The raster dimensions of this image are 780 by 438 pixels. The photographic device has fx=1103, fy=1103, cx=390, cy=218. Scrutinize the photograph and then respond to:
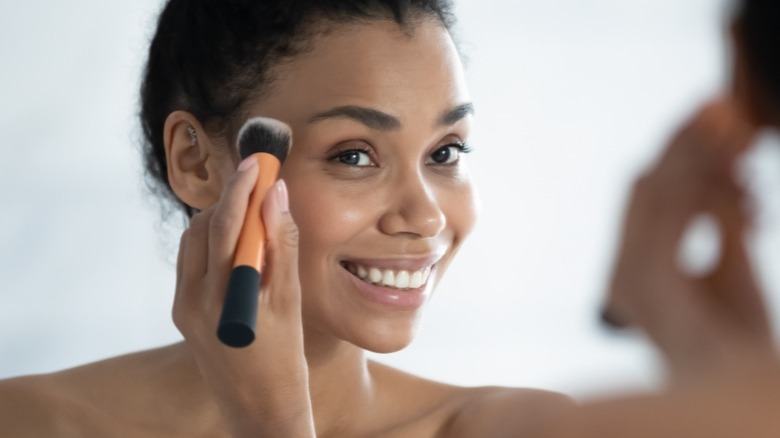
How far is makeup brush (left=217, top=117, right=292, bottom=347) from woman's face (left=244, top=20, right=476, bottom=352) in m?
0.08

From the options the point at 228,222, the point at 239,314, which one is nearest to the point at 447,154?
the point at 228,222

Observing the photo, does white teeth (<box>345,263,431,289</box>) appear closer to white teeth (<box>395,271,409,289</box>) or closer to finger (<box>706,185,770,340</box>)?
white teeth (<box>395,271,409,289</box>)

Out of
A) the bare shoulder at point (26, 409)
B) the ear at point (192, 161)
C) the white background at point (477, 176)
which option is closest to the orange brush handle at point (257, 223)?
the ear at point (192, 161)

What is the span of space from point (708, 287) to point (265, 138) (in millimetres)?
699

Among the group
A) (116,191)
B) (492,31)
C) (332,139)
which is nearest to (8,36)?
(116,191)

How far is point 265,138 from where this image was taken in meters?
1.09

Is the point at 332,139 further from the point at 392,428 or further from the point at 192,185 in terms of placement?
the point at 392,428

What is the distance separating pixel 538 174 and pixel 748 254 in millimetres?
1579

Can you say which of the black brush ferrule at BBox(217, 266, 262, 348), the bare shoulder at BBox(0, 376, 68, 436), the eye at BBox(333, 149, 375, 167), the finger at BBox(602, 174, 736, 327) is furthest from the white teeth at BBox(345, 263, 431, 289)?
the finger at BBox(602, 174, 736, 327)

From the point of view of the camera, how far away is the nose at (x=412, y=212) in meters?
1.17

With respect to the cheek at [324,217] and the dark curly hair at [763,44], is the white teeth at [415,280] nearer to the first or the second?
the cheek at [324,217]

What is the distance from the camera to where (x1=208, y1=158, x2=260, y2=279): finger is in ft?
3.15

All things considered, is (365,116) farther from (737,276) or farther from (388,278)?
(737,276)

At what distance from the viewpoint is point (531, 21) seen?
6.62 ft
